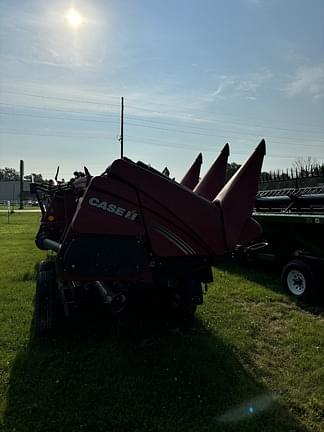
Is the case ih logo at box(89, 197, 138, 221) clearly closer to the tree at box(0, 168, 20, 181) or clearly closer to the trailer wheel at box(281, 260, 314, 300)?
the trailer wheel at box(281, 260, 314, 300)

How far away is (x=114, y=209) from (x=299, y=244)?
414 centimetres

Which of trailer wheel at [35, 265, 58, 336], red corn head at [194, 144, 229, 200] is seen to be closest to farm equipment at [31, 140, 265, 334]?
trailer wheel at [35, 265, 58, 336]

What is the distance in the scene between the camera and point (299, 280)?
18.9ft

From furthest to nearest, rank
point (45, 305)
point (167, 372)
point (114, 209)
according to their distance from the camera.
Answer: point (45, 305) → point (167, 372) → point (114, 209)

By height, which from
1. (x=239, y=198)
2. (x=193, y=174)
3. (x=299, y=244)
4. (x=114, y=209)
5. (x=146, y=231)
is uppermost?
(x=193, y=174)

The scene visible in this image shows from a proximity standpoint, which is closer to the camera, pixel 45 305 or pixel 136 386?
pixel 136 386

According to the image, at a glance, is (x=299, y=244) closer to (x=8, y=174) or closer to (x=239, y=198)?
(x=239, y=198)

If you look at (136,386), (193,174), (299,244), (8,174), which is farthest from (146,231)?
(8,174)

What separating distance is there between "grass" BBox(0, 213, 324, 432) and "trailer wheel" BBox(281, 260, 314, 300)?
42 cm

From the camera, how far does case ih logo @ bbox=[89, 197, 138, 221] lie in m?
2.89

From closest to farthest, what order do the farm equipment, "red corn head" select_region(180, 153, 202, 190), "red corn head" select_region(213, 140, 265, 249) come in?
1. the farm equipment
2. "red corn head" select_region(213, 140, 265, 249)
3. "red corn head" select_region(180, 153, 202, 190)

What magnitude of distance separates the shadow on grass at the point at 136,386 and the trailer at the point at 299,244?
1870 mm

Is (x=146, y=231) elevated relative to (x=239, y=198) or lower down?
lower down

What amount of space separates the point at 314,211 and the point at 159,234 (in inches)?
166
